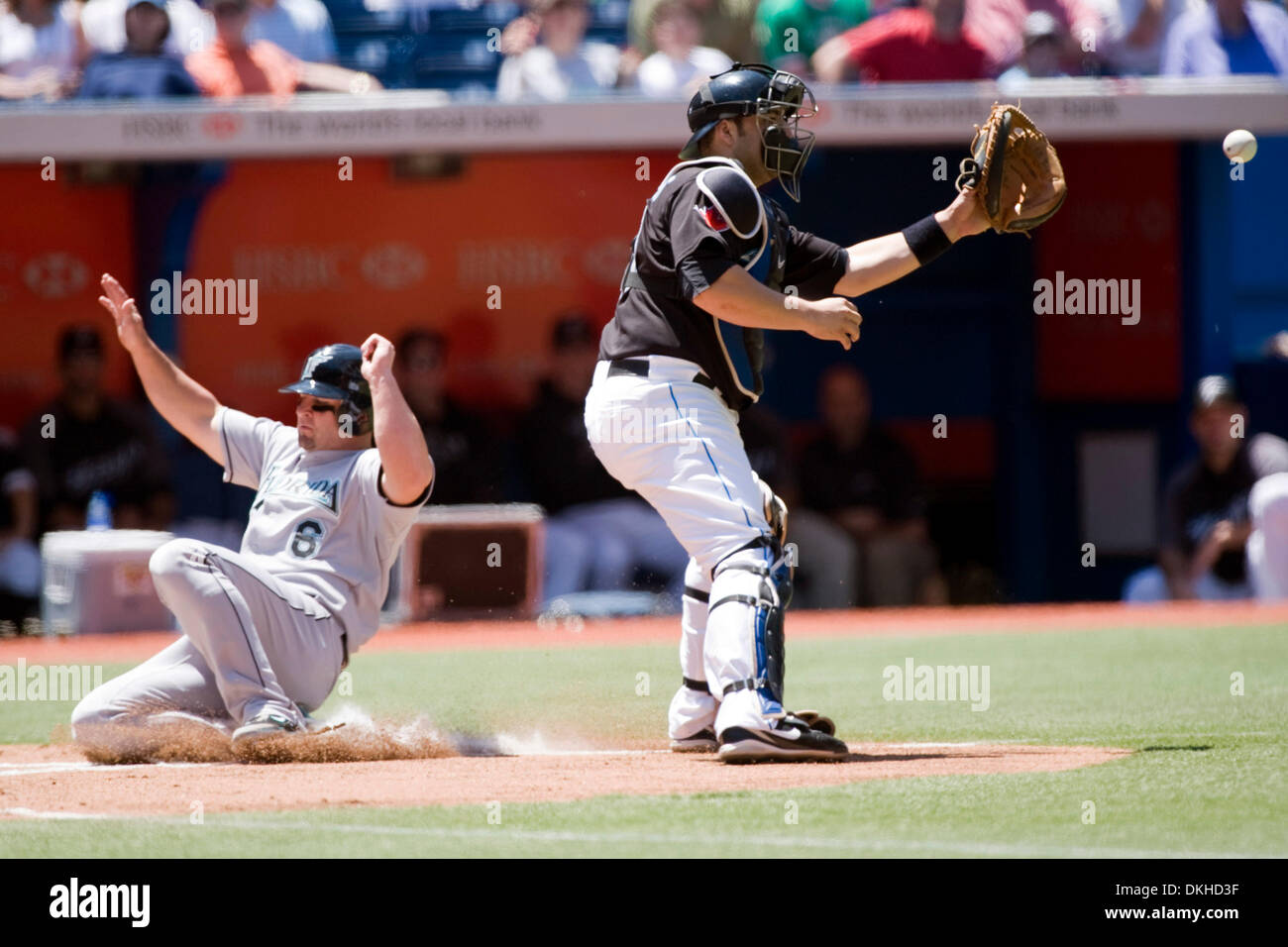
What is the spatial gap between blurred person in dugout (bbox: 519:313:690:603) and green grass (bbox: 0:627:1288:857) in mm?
2611

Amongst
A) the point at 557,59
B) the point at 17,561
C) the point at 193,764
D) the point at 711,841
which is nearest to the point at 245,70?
the point at 557,59

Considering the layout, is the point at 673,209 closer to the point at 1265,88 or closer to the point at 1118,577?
the point at 1265,88

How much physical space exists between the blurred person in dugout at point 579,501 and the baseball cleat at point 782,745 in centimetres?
537

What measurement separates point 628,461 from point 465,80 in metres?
7.15

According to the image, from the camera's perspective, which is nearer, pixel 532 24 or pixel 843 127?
pixel 843 127

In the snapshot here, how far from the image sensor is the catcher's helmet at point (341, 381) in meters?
5.31

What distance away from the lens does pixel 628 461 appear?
4.89m

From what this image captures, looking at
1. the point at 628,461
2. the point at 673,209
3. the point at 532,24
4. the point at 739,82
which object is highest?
the point at 532,24

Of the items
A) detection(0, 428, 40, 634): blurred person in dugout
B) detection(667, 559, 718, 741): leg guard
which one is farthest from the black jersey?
detection(0, 428, 40, 634): blurred person in dugout

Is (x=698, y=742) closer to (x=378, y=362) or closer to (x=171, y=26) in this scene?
(x=378, y=362)

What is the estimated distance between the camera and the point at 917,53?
10750 mm

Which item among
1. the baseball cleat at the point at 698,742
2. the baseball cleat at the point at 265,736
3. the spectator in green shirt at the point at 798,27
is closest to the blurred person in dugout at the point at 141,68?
the spectator in green shirt at the point at 798,27

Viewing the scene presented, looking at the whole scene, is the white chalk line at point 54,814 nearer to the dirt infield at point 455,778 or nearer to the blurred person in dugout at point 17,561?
the dirt infield at point 455,778

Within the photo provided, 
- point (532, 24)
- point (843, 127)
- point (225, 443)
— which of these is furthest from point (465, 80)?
point (225, 443)
